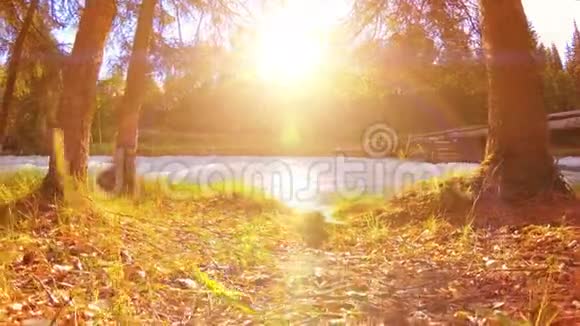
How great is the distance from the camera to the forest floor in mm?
2578

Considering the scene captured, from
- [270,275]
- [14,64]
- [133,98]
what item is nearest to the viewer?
[270,275]

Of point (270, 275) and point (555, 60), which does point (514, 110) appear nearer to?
point (270, 275)

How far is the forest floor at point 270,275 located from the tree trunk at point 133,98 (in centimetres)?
264

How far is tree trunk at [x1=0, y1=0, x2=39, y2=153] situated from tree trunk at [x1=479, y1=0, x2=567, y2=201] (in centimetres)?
668

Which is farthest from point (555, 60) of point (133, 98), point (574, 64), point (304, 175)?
point (133, 98)

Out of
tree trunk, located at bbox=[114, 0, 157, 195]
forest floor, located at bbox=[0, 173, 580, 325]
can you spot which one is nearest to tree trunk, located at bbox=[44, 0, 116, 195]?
forest floor, located at bbox=[0, 173, 580, 325]

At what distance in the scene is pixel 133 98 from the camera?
25.2ft

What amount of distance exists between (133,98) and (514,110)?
17.4 feet

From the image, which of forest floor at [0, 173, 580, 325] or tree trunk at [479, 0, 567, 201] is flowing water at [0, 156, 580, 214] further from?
forest floor at [0, 173, 580, 325]

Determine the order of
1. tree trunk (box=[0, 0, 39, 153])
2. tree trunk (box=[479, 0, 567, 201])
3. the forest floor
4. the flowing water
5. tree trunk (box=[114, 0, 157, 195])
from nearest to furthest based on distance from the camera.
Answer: the forest floor
tree trunk (box=[479, 0, 567, 201])
tree trunk (box=[114, 0, 157, 195])
tree trunk (box=[0, 0, 39, 153])
the flowing water

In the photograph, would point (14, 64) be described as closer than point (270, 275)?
No

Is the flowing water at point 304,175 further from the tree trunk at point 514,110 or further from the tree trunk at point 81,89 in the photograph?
the tree trunk at point 81,89

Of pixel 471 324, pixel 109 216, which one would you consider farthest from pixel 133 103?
pixel 471 324

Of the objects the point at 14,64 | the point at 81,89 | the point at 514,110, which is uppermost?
the point at 14,64
